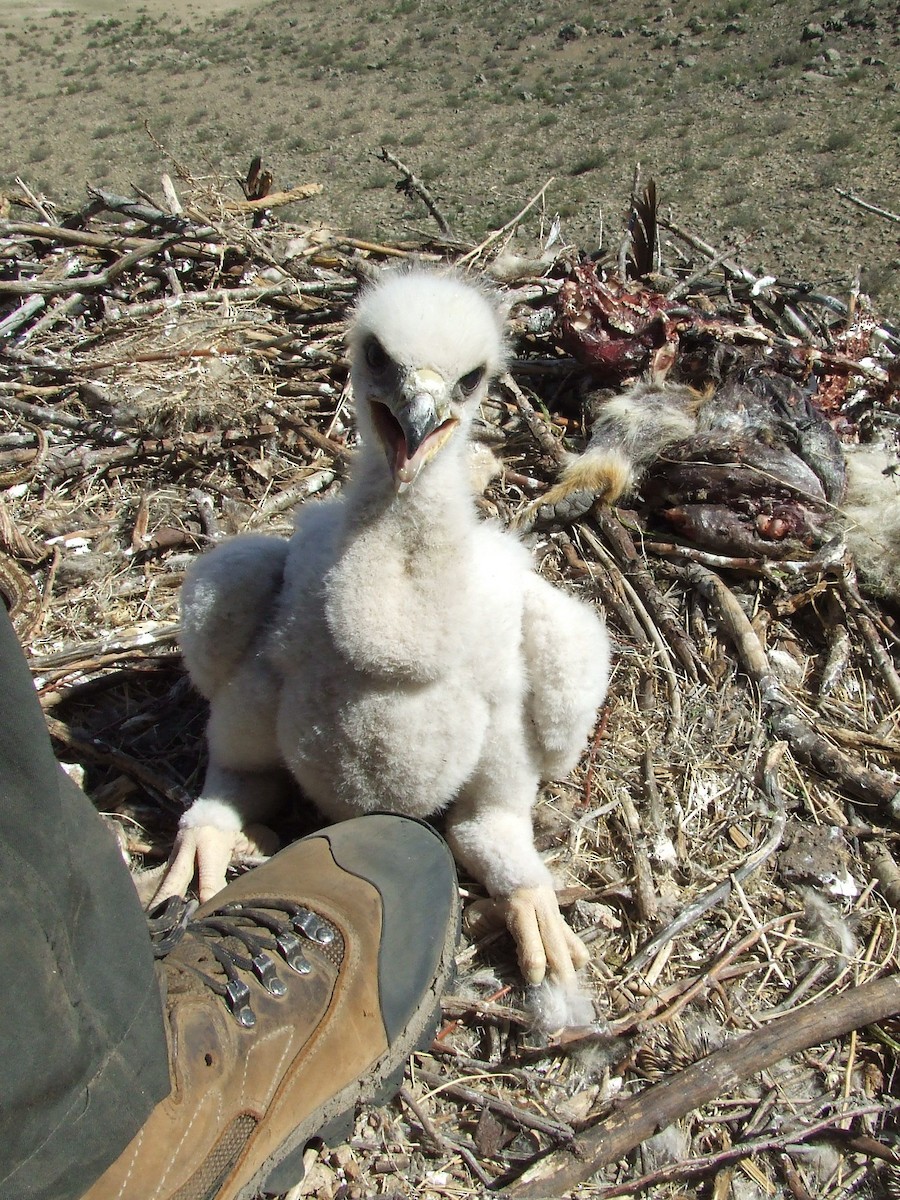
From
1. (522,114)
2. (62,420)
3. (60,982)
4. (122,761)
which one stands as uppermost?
(60,982)

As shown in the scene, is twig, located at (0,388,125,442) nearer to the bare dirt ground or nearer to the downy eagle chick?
the downy eagle chick

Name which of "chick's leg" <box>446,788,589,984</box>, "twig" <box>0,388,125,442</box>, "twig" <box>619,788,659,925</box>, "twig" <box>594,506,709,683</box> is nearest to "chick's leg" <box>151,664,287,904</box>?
"chick's leg" <box>446,788,589,984</box>

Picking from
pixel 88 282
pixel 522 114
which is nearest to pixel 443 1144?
pixel 88 282

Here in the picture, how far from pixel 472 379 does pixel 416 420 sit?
1.03 feet

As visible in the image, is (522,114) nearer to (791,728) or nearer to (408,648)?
(791,728)

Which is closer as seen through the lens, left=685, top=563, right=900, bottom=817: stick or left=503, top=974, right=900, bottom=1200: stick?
left=503, top=974, right=900, bottom=1200: stick

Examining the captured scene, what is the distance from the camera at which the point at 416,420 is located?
1667 mm

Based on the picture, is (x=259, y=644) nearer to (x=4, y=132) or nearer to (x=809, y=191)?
(x=809, y=191)

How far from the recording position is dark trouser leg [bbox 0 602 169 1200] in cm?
112

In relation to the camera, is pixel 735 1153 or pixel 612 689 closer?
pixel 735 1153

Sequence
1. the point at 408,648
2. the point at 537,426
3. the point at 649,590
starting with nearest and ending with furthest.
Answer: the point at 408,648
the point at 649,590
the point at 537,426

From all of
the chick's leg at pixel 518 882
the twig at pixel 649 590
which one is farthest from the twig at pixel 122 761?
the twig at pixel 649 590

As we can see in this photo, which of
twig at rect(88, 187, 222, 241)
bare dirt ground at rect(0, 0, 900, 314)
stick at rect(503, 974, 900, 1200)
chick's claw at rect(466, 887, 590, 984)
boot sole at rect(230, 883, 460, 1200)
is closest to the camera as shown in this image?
boot sole at rect(230, 883, 460, 1200)

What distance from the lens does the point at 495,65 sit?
23.9 m
